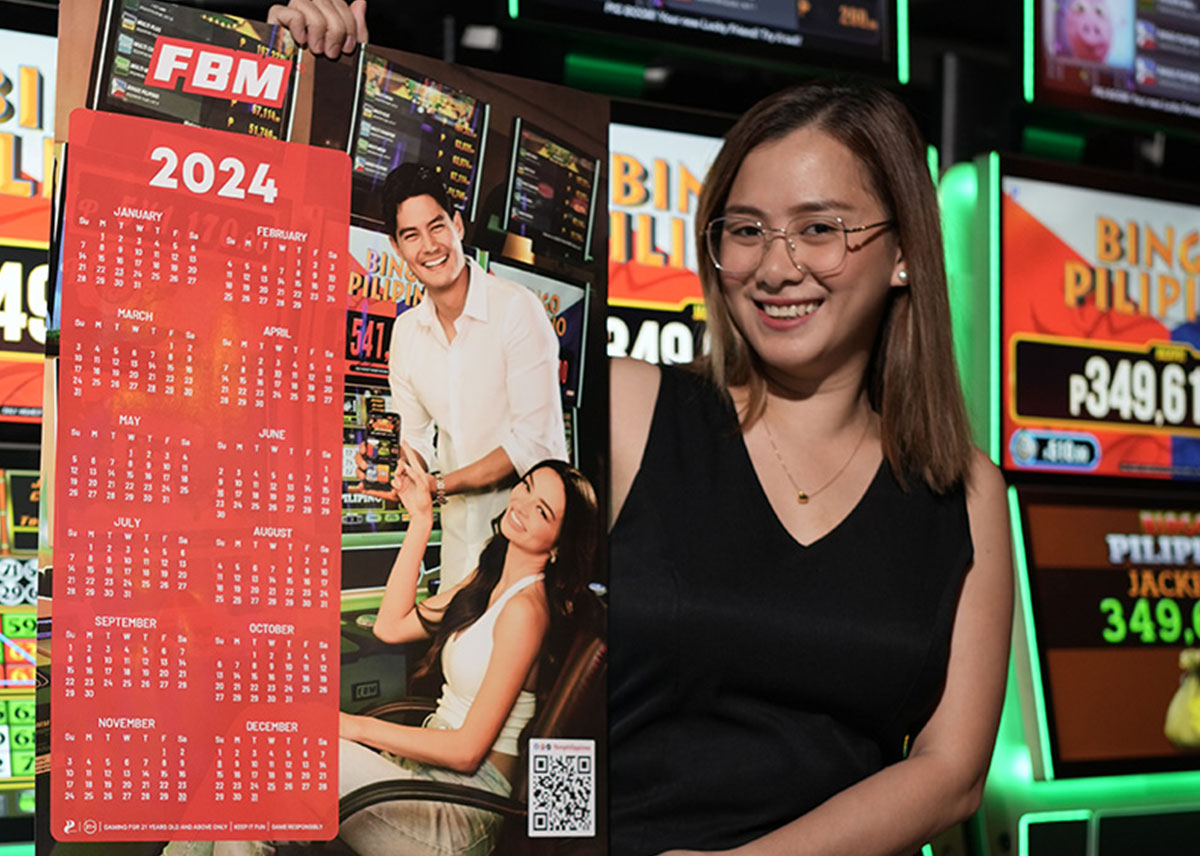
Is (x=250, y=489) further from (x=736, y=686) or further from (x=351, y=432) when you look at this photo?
(x=736, y=686)

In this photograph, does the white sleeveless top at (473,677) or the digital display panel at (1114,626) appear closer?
the white sleeveless top at (473,677)

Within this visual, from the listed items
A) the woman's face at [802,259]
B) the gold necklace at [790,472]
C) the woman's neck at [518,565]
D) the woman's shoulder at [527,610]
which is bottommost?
the woman's shoulder at [527,610]

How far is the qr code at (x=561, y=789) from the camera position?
142 centimetres

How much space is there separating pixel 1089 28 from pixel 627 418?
6.01 ft

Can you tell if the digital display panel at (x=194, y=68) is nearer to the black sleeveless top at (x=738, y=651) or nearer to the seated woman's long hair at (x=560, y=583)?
the seated woman's long hair at (x=560, y=583)

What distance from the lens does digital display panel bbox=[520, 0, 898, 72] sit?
8.08 ft

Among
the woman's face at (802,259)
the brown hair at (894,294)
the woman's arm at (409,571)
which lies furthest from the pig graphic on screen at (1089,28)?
the woman's arm at (409,571)

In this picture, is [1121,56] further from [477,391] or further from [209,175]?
[209,175]

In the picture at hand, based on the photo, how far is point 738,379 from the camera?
1.66 meters

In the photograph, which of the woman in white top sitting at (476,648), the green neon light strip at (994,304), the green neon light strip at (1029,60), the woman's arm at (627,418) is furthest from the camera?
the green neon light strip at (1029,60)

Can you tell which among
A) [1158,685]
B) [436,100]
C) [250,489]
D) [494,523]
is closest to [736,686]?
[494,523]

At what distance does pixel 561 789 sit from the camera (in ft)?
4.69

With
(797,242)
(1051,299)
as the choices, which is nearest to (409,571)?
(797,242)

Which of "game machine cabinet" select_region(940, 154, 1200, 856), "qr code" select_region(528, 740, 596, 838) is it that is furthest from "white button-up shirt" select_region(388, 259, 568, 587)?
"game machine cabinet" select_region(940, 154, 1200, 856)
